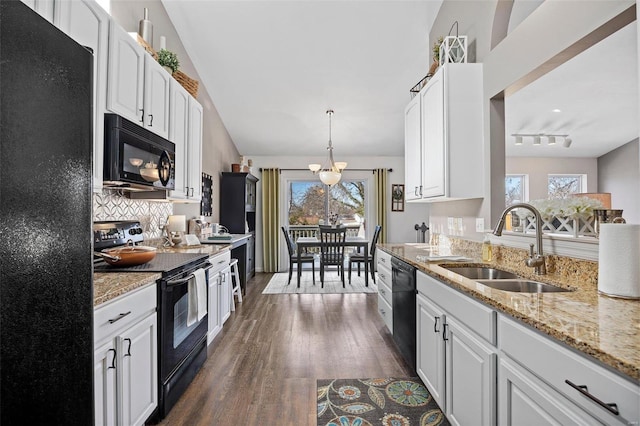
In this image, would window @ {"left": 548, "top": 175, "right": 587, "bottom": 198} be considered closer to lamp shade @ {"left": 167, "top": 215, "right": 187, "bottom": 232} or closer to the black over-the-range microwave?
the black over-the-range microwave

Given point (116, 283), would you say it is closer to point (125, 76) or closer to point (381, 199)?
point (125, 76)

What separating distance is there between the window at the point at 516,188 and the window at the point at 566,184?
172 mm

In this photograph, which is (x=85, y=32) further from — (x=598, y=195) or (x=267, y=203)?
(x=267, y=203)

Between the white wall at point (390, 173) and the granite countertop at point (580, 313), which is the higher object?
the white wall at point (390, 173)

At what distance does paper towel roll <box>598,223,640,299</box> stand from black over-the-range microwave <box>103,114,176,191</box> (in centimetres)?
237

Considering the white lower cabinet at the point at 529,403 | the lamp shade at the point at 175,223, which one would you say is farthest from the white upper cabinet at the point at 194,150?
the white lower cabinet at the point at 529,403

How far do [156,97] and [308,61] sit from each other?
2.37 meters

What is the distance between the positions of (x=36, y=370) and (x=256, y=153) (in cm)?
639

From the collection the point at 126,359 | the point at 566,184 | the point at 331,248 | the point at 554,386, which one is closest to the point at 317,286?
the point at 331,248

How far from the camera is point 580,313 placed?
1.07m

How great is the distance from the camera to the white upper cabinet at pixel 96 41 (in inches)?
66.8

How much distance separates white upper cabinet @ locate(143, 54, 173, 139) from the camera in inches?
95.5

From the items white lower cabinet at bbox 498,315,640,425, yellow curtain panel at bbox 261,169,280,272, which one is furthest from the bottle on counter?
yellow curtain panel at bbox 261,169,280,272

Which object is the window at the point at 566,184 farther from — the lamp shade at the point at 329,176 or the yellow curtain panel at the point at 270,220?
the yellow curtain panel at the point at 270,220
